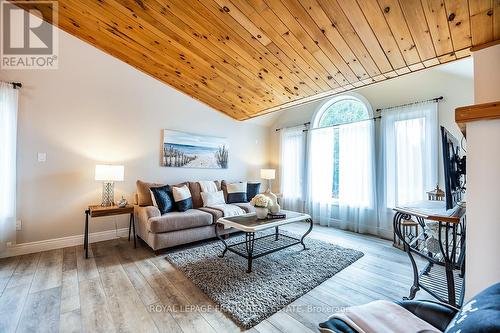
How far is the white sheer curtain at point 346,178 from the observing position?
3930 mm

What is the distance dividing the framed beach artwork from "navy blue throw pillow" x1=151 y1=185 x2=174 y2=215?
30.5 inches

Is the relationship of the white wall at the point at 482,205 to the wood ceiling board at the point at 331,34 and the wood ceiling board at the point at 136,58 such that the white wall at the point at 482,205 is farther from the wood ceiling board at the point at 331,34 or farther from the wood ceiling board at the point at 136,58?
the wood ceiling board at the point at 136,58

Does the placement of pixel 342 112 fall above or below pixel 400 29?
below

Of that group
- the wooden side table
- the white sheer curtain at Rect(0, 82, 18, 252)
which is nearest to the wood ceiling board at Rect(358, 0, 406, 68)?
the wooden side table

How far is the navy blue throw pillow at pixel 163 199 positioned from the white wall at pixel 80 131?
62 centimetres

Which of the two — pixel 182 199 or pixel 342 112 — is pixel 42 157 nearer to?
pixel 182 199

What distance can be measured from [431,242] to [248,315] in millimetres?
1754

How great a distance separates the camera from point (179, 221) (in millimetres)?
3062

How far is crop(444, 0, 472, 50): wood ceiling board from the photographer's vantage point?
1724mm

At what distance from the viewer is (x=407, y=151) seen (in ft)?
11.4

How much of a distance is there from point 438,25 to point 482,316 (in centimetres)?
239

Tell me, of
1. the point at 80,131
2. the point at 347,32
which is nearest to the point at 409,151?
A: the point at 347,32

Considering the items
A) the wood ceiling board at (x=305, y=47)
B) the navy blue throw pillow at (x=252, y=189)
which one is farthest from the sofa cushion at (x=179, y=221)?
the wood ceiling board at (x=305, y=47)

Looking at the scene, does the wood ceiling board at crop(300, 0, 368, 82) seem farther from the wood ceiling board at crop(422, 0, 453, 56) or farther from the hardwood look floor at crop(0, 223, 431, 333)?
the hardwood look floor at crop(0, 223, 431, 333)
